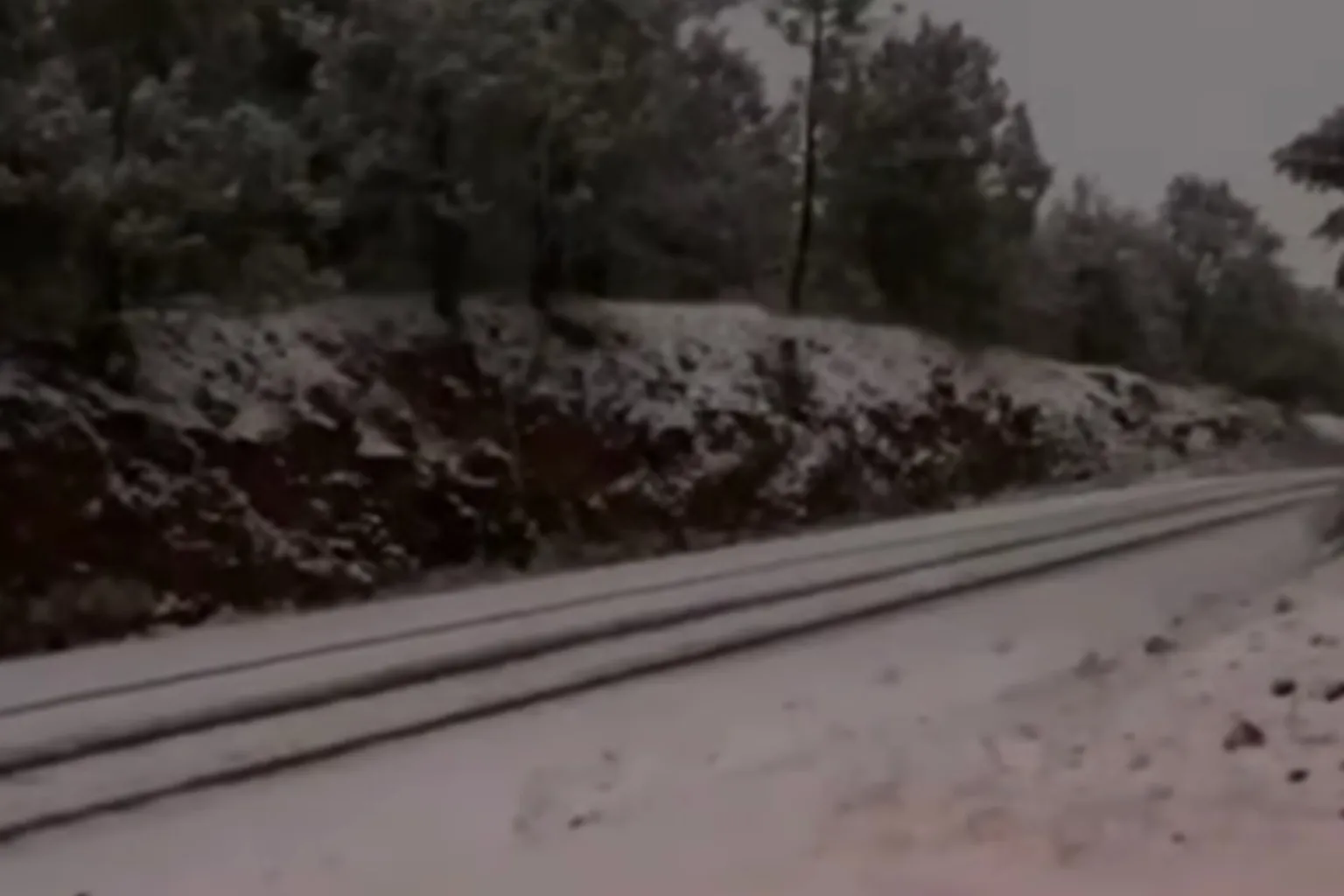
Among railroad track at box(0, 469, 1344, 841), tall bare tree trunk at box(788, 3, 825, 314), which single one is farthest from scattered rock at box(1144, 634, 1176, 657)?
tall bare tree trunk at box(788, 3, 825, 314)

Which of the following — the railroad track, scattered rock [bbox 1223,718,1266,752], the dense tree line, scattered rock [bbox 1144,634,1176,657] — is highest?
the dense tree line

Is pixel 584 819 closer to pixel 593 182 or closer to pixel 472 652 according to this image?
pixel 472 652

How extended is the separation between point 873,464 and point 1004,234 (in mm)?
1808

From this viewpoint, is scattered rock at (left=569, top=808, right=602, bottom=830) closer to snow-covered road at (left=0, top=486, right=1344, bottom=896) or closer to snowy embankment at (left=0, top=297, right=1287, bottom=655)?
snow-covered road at (left=0, top=486, right=1344, bottom=896)

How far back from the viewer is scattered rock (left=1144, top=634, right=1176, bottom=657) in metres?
5.04

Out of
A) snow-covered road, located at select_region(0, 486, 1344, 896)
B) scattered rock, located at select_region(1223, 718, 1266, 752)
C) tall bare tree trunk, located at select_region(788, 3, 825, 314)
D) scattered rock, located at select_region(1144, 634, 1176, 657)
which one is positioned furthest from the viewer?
tall bare tree trunk, located at select_region(788, 3, 825, 314)

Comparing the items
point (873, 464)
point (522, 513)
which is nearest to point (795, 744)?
point (873, 464)

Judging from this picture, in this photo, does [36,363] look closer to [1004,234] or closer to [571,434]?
[571,434]

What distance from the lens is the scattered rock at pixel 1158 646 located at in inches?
198

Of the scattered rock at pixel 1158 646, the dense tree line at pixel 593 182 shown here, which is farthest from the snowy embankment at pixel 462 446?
the scattered rock at pixel 1158 646

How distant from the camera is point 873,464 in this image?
27.3 ft

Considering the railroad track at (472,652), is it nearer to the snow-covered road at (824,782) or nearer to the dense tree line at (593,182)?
the snow-covered road at (824,782)

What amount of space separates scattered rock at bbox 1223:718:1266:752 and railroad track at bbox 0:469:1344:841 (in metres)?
1.89

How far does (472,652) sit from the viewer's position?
247 inches
